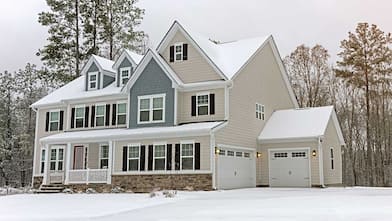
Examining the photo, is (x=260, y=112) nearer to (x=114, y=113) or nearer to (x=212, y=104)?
(x=212, y=104)

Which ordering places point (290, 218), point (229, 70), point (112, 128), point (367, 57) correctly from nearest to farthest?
point (290, 218) < point (229, 70) < point (112, 128) < point (367, 57)

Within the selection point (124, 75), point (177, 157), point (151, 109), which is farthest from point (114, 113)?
point (177, 157)

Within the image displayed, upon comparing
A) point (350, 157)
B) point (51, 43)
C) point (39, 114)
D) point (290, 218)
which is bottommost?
point (290, 218)

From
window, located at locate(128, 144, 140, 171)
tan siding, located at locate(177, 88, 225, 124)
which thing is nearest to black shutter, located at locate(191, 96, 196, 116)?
tan siding, located at locate(177, 88, 225, 124)

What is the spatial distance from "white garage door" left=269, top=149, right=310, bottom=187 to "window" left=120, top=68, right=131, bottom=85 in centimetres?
920

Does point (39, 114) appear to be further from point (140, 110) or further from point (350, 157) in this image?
point (350, 157)

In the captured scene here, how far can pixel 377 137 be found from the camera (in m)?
33.8

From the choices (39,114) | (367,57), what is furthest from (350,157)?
(39,114)

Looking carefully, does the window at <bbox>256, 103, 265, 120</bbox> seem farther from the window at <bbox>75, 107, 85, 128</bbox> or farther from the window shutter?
the window at <bbox>75, 107, 85, 128</bbox>

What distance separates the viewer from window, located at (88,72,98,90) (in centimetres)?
2816

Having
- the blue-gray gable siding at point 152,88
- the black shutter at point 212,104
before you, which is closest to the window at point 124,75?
the blue-gray gable siding at point 152,88

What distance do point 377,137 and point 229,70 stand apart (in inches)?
634

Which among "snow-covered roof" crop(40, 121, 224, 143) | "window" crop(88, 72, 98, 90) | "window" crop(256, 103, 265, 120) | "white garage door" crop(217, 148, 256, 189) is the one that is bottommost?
"white garage door" crop(217, 148, 256, 189)

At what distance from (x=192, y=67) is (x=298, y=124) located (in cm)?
656
